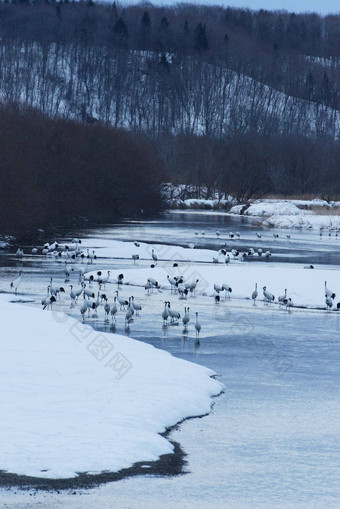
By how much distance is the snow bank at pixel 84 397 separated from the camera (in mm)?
11141

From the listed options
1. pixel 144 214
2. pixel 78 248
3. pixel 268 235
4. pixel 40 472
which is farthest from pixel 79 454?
pixel 144 214

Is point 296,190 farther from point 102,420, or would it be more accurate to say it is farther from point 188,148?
point 102,420

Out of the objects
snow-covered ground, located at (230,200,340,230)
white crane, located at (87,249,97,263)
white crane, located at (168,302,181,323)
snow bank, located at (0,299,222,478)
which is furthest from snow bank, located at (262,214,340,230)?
snow bank, located at (0,299,222,478)

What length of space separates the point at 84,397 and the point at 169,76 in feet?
456

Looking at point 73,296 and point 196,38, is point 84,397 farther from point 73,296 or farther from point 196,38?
point 196,38

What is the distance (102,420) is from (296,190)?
8586cm

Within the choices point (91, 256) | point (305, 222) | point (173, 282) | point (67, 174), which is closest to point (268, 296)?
point (173, 282)

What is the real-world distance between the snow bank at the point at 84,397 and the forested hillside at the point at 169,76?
90.5m

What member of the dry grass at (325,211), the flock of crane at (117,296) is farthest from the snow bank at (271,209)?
the flock of crane at (117,296)

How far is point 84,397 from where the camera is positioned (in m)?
13.7

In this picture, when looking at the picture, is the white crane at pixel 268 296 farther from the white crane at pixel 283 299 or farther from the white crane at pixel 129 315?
the white crane at pixel 129 315

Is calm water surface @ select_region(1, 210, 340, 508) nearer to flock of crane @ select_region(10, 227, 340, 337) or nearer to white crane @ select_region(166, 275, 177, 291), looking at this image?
flock of crane @ select_region(10, 227, 340, 337)

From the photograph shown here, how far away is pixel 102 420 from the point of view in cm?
1249

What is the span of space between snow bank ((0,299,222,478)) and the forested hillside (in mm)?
90475
